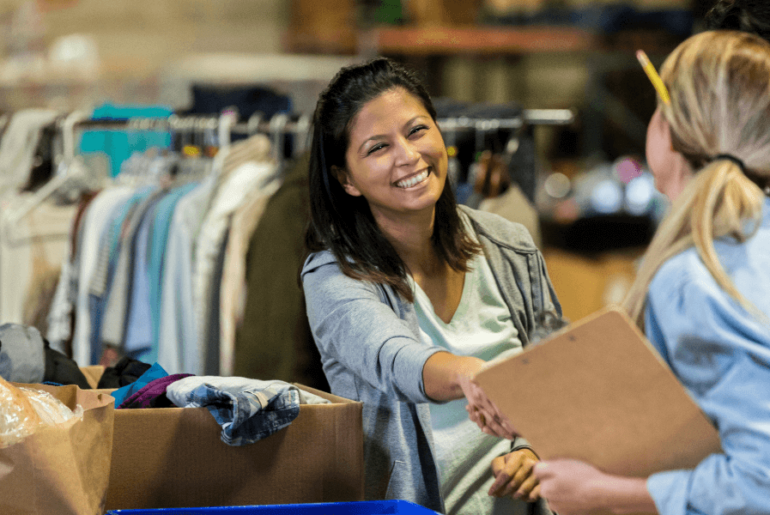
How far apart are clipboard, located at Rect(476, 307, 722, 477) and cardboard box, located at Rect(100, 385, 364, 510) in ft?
1.11

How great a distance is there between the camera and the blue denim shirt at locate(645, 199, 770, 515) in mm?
773

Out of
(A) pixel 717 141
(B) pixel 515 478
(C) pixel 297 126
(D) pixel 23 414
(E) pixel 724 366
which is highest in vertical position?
(A) pixel 717 141

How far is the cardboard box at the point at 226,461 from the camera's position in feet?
3.60

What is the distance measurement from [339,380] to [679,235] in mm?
643

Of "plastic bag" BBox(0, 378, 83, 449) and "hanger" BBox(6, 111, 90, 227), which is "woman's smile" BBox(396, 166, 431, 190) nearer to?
"plastic bag" BBox(0, 378, 83, 449)

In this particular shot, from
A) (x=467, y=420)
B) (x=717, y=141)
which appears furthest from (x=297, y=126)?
(x=717, y=141)

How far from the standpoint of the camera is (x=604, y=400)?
837mm

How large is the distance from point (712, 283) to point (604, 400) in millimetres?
165

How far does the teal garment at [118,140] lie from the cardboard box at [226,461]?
1.79 m

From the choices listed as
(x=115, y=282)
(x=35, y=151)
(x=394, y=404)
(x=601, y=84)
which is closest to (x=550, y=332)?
(x=394, y=404)

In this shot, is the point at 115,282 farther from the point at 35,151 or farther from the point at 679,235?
the point at 679,235

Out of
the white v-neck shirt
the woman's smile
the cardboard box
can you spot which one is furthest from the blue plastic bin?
the woman's smile

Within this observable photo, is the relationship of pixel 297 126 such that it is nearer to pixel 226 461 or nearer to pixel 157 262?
pixel 157 262

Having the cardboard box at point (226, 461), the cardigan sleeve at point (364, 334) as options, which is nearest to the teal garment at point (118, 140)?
the cardigan sleeve at point (364, 334)
